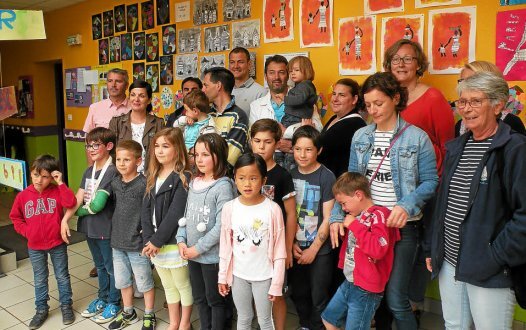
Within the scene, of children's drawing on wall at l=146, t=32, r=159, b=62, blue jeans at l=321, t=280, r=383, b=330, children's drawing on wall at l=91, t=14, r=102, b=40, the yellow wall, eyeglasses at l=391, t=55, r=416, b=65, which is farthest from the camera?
children's drawing on wall at l=91, t=14, r=102, b=40

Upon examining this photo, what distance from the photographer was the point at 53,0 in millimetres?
5195

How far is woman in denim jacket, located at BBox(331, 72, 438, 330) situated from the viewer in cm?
184

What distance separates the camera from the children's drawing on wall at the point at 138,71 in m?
4.57

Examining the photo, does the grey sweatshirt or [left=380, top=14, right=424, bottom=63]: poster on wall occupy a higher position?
[left=380, top=14, right=424, bottom=63]: poster on wall

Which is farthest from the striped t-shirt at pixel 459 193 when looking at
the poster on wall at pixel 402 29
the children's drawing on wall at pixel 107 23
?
the children's drawing on wall at pixel 107 23

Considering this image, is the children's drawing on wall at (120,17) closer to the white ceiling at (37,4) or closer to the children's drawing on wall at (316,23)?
the white ceiling at (37,4)

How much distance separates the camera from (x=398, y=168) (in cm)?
187

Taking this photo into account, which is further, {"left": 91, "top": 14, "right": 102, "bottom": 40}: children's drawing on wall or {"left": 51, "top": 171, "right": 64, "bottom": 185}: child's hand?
{"left": 91, "top": 14, "right": 102, "bottom": 40}: children's drawing on wall

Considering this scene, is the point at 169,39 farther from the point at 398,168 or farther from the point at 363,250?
the point at 363,250

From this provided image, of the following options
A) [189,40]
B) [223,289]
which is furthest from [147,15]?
A: [223,289]

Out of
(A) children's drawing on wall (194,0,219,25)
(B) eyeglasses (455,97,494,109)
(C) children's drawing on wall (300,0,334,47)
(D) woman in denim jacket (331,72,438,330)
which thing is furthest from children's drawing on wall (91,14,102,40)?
(B) eyeglasses (455,97,494,109)

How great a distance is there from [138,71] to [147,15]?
1.95 feet

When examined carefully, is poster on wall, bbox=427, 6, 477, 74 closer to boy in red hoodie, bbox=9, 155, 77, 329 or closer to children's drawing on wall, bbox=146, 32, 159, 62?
boy in red hoodie, bbox=9, 155, 77, 329

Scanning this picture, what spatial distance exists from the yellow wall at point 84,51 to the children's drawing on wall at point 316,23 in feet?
0.14
